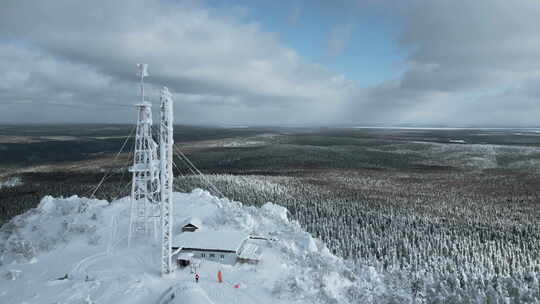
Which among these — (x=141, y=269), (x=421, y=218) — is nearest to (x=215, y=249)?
(x=141, y=269)

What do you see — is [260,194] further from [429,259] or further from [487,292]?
[487,292]

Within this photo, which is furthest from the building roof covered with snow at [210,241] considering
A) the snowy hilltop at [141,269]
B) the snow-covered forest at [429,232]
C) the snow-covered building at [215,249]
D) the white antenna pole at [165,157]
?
the snow-covered forest at [429,232]

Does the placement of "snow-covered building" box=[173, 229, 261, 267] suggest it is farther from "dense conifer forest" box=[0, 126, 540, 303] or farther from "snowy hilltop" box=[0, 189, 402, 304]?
"dense conifer forest" box=[0, 126, 540, 303]

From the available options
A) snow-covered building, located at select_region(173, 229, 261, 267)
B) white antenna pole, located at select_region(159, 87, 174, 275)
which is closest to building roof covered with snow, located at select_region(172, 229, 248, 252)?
snow-covered building, located at select_region(173, 229, 261, 267)

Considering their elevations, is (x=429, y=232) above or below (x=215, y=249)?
below

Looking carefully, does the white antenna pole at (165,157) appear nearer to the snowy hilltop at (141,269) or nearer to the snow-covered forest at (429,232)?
the snowy hilltop at (141,269)

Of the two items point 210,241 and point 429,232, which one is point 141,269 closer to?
point 210,241

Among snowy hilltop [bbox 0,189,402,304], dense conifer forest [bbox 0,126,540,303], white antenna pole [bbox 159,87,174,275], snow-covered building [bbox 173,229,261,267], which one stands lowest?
dense conifer forest [bbox 0,126,540,303]
